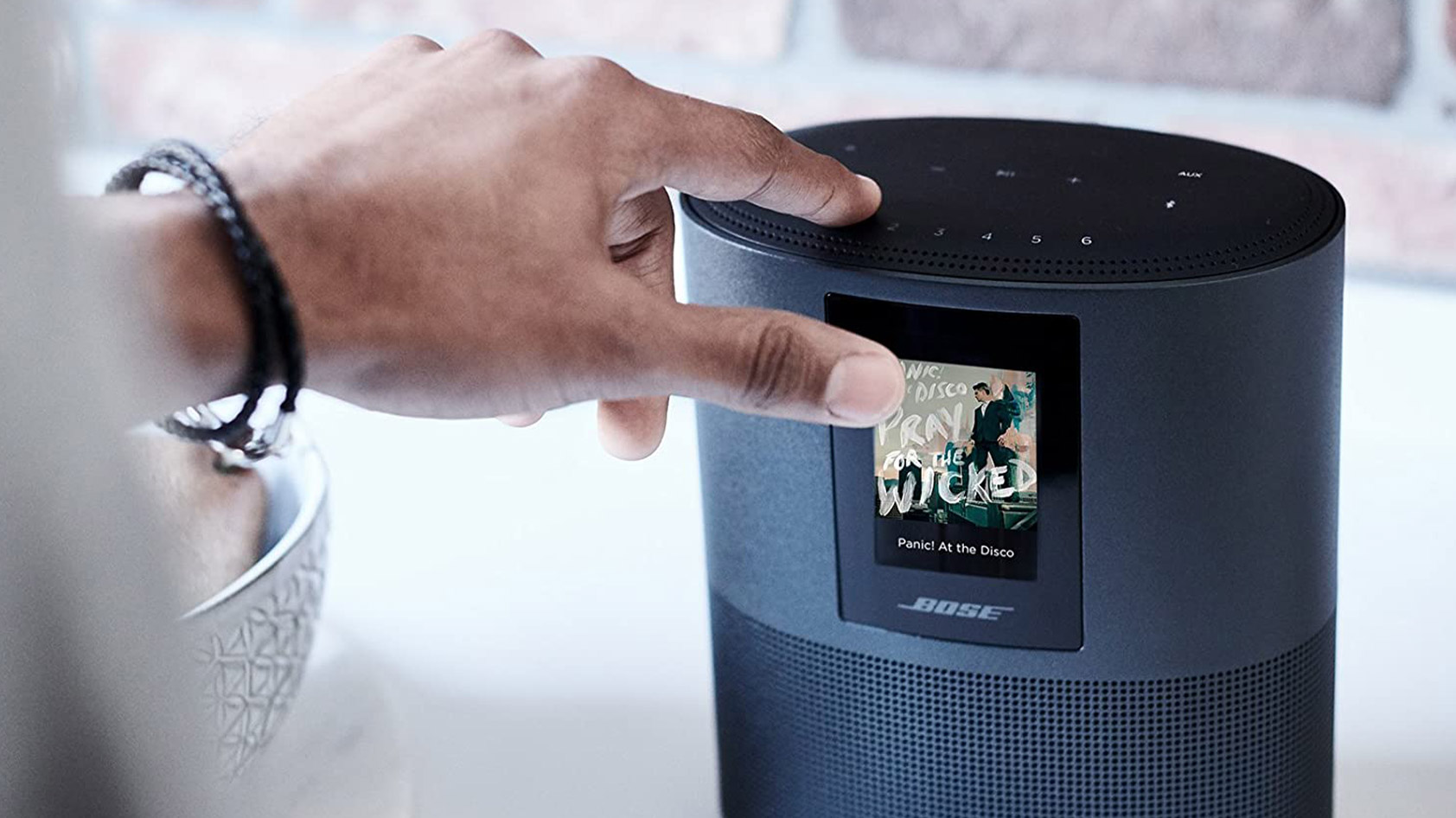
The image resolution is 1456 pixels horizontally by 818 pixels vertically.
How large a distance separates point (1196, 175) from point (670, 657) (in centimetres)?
31

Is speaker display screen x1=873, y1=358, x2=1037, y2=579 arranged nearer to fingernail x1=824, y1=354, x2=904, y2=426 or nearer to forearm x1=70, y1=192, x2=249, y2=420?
fingernail x1=824, y1=354, x2=904, y2=426

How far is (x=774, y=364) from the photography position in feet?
1.41

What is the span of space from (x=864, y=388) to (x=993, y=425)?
54 millimetres

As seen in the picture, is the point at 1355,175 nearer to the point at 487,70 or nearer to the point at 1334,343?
the point at 1334,343

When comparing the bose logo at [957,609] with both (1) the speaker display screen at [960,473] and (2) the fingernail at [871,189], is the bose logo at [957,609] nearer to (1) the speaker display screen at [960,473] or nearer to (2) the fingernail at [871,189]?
(1) the speaker display screen at [960,473]

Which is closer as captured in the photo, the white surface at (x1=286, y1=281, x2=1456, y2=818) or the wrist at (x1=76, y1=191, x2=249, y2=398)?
the wrist at (x1=76, y1=191, x2=249, y2=398)

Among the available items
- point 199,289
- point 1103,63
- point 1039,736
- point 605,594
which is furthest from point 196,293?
point 1103,63

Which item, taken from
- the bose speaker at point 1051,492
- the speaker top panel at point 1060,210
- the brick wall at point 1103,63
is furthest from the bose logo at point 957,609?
the brick wall at point 1103,63

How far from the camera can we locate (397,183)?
0.40 meters

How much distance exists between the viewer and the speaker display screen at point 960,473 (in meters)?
→ 0.46

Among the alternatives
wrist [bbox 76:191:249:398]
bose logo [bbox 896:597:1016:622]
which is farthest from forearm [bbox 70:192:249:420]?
bose logo [bbox 896:597:1016:622]

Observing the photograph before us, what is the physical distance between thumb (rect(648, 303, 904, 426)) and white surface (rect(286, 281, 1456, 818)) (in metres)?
0.23

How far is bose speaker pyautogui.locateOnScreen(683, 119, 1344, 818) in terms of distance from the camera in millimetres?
449

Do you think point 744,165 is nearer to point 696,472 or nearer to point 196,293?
point 196,293
